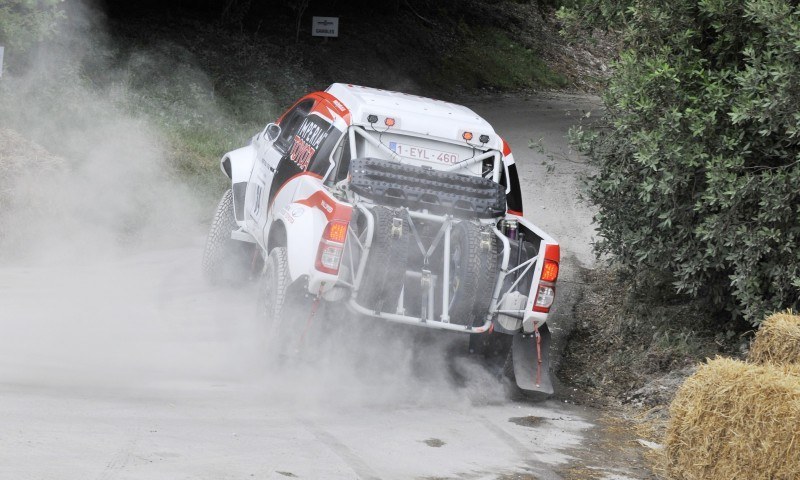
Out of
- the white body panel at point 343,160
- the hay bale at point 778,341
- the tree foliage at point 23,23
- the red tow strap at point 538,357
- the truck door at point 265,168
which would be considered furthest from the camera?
the tree foliage at point 23,23

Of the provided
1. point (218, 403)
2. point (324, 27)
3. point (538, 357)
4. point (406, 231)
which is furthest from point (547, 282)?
point (324, 27)

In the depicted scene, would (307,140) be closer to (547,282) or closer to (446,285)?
(446,285)

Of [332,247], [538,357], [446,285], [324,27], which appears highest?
[324,27]

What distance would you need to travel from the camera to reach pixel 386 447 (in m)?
6.89

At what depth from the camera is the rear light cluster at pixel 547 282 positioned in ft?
26.8

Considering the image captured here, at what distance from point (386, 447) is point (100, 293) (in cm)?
438

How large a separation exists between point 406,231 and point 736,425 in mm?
2771

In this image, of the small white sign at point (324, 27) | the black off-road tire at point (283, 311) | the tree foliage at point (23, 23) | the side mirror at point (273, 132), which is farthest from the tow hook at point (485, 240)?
the small white sign at point (324, 27)

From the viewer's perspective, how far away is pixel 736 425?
6363mm

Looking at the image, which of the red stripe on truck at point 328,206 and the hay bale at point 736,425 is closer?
the hay bale at point 736,425

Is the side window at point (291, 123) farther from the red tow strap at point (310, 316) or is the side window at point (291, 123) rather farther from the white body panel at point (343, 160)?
the red tow strap at point (310, 316)

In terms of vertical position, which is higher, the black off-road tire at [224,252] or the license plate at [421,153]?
the license plate at [421,153]

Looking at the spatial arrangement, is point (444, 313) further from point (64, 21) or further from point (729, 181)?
point (64, 21)

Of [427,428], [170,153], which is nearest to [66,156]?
[170,153]
